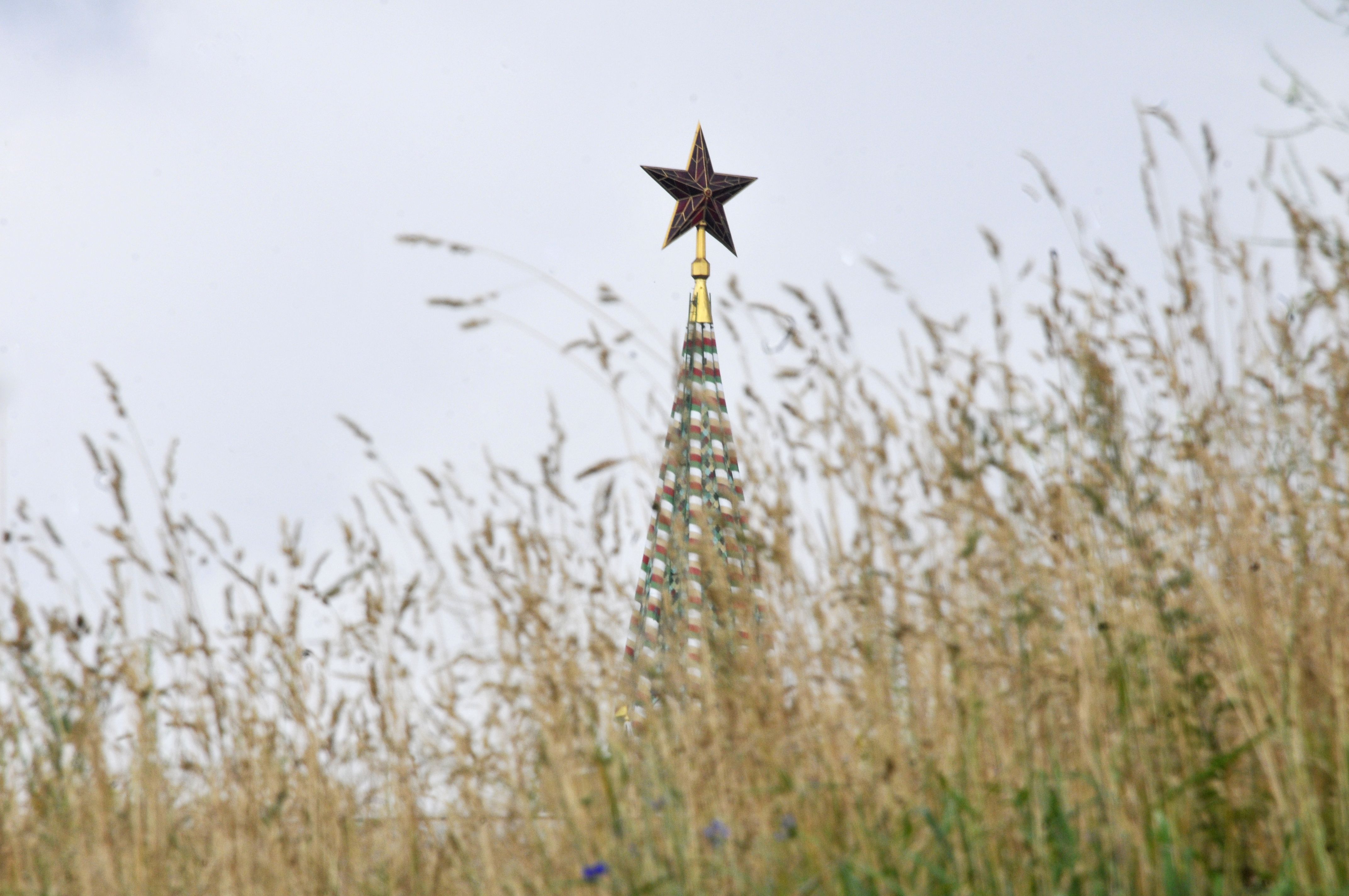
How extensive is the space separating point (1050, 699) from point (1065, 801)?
0.97ft

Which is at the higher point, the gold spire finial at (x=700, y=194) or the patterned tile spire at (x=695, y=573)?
the gold spire finial at (x=700, y=194)

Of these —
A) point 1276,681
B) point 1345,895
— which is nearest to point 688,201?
point 1276,681

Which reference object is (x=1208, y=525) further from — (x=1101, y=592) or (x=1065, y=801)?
(x=1065, y=801)

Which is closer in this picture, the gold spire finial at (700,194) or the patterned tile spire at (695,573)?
the patterned tile spire at (695,573)

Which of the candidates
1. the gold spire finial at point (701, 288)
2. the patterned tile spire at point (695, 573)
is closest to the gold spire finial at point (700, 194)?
the gold spire finial at point (701, 288)

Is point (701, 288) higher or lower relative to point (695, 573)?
higher

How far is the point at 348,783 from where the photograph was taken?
287cm

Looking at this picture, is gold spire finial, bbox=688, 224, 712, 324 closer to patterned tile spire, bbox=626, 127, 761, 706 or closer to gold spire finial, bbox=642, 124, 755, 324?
gold spire finial, bbox=642, 124, 755, 324

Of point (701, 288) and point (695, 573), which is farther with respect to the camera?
point (701, 288)

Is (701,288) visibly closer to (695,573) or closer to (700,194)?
(700,194)

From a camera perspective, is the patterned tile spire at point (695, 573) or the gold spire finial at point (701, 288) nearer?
the patterned tile spire at point (695, 573)

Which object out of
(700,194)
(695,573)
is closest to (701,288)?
(700,194)

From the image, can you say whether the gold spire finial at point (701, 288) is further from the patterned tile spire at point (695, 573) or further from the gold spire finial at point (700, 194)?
the patterned tile spire at point (695, 573)

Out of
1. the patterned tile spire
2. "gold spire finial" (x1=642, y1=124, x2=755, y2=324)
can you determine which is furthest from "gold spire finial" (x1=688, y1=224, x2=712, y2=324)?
the patterned tile spire
